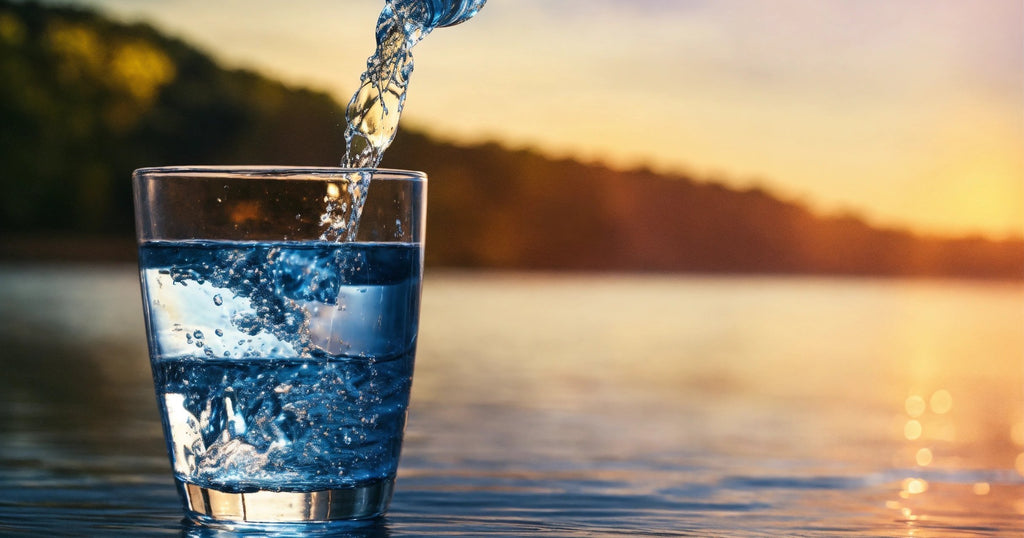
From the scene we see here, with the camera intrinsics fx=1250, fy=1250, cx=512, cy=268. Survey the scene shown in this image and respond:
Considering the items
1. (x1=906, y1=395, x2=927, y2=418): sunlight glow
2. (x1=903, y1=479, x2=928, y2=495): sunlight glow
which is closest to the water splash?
(x1=903, y1=479, x2=928, y2=495): sunlight glow

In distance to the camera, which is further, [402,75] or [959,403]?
[959,403]

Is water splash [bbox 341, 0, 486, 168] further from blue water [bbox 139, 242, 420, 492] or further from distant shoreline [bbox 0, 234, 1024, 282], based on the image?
distant shoreline [bbox 0, 234, 1024, 282]

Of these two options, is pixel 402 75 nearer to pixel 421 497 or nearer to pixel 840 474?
pixel 421 497

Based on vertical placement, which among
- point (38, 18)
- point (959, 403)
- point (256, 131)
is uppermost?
point (38, 18)

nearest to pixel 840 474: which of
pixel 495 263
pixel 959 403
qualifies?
pixel 959 403

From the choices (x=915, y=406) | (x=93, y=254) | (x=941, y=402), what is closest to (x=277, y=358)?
(x=915, y=406)

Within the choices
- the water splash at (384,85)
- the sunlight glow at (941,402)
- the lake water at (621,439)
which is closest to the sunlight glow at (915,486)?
the lake water at (621,439)

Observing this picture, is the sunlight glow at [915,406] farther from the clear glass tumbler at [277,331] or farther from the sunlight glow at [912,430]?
the clear glass tumbler at [277,331]
